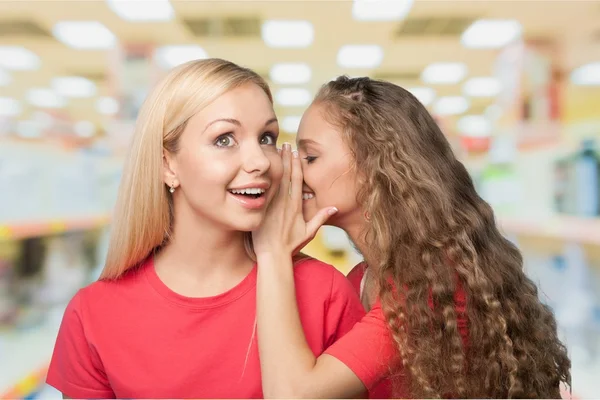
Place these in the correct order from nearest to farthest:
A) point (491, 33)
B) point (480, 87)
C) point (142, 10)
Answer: point (142, 10) < point (491, 33) < point (480, 87)

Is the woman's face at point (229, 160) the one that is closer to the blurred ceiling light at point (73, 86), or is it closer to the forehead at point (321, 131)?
the forehead at point (321, 131)

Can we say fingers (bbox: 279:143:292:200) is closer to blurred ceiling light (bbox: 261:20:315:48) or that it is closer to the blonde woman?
the blonde woman

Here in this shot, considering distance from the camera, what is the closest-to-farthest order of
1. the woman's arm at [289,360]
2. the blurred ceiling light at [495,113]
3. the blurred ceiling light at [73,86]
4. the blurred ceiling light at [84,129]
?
the woman's arm at [289,360], the blurred ceiling light at [84,129], the blurred ceiling light at [495,113], the blurred ceiling light at [73,86]

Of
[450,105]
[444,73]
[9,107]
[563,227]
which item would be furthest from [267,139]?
[450,105]

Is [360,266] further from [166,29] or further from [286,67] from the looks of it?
[286,67]

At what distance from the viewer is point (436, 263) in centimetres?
137

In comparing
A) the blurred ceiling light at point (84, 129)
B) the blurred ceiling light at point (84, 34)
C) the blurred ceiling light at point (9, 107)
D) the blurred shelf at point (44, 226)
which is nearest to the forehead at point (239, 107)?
the blurred shelf at point (44, 226)

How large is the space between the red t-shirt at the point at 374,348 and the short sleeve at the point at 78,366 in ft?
1.79

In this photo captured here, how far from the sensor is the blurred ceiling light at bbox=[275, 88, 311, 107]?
22.6 feet

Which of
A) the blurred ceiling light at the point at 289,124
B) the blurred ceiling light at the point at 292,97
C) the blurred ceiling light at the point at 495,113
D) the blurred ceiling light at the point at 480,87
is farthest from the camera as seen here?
the blurred ceiling light at the point at 289,124

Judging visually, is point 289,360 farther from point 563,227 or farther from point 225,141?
point 563,227

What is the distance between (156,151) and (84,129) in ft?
6.83

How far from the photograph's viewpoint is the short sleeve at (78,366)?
4.32 feet

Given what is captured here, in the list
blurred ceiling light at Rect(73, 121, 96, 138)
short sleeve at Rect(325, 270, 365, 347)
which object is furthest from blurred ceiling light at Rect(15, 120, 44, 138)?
short sleeve at Rect(325, 270, 365, 347)
